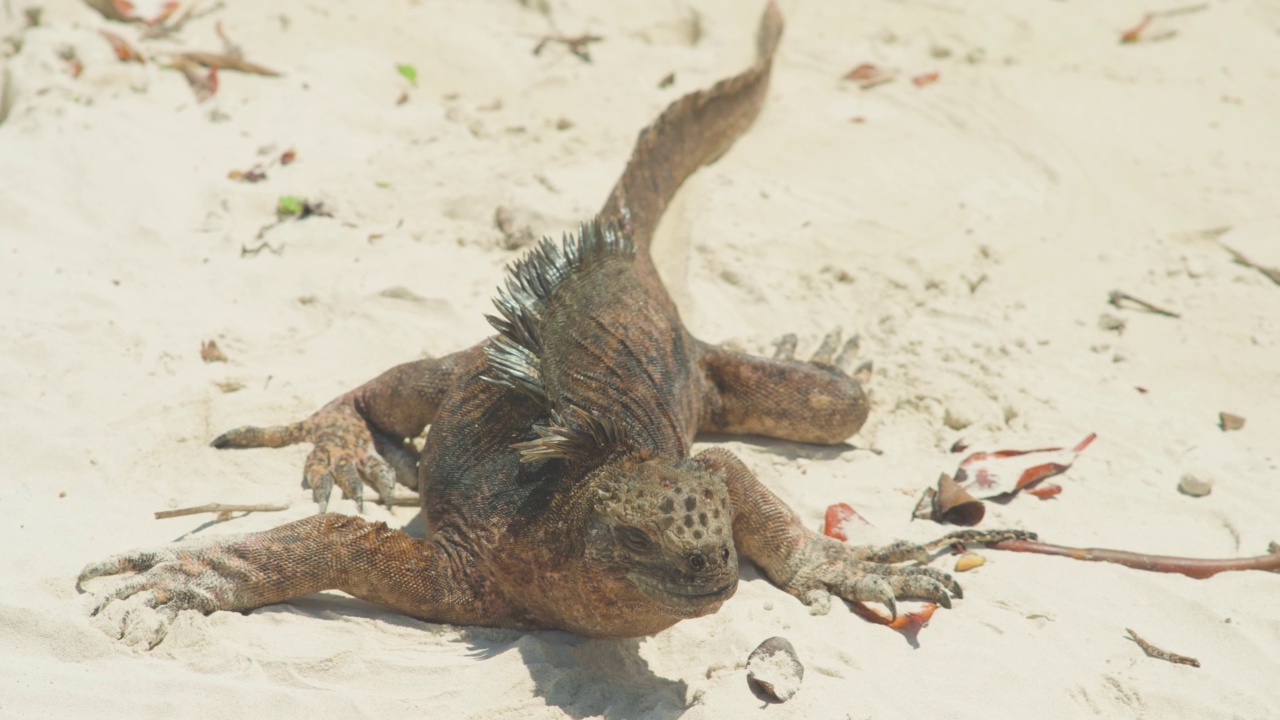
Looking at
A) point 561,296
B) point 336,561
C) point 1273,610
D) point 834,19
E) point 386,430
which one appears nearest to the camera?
point 336,561

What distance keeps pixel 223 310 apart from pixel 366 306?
70 cm

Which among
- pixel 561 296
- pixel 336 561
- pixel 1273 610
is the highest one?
pixel 561 296

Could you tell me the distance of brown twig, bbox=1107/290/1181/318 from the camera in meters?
5.81

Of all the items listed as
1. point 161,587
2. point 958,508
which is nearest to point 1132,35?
point 958,508

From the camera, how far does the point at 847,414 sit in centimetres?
Answer: 496

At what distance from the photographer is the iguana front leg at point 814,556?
3855mm

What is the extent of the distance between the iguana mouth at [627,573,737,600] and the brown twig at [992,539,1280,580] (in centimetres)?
167

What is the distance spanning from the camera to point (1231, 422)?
5004mm

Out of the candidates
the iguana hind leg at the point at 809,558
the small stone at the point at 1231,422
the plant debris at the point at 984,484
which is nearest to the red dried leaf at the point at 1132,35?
the small stone at the point at 1231,422

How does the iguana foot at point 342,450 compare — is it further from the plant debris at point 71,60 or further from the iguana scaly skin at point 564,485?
the plant debris at point 71,60

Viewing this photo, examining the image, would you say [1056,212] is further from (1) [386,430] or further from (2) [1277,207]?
(1) [386,430]

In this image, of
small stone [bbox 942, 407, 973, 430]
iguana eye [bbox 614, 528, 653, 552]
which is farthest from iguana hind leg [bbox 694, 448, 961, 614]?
small stone [bbox 942, 407, 973, 430]

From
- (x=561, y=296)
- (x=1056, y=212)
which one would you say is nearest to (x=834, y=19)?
(x=1056, y=212)

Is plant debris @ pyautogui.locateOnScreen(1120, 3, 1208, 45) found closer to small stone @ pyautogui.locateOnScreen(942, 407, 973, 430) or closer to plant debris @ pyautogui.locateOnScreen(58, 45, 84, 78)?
small stone @ pyautogui.locateOnScreen(942, 407, 973, 430)
